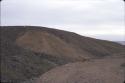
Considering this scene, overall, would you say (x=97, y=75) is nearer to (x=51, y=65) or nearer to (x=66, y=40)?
(x=51, y=65)

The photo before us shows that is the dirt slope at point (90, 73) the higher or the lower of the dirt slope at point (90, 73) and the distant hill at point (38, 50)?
the higher

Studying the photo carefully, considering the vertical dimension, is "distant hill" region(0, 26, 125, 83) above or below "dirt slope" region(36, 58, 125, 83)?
below

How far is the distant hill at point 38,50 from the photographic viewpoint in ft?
102

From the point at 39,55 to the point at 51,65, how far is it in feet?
Result: 13.7

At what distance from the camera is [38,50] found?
43.1 meters

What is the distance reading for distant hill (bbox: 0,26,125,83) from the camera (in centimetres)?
3120

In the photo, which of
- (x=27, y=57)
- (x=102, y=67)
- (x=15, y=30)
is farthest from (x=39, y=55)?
(x=102, y=67)

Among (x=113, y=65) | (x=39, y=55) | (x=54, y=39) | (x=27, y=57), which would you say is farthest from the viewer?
(x=54, y=39)

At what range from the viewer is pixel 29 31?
48.7 meters

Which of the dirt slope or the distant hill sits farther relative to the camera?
the distant hill

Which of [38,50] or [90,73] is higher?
[90,73]

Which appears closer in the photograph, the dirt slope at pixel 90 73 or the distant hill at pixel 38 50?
the dirt slope at pixel 90 73

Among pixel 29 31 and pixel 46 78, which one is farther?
pixel 29 31

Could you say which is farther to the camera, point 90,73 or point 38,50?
point 38,50
